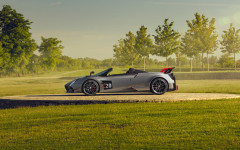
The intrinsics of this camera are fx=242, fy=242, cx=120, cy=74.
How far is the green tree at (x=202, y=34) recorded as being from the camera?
156 ft

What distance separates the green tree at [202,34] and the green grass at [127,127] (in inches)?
1654

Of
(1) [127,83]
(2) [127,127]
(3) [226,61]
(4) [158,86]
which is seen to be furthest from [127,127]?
(3) [226,61]

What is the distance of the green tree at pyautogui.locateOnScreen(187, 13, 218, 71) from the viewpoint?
4766 centimetres

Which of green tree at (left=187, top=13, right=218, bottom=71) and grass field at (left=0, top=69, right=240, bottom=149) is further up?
green tree at (left=187, top=13, right=218, bottom=71)

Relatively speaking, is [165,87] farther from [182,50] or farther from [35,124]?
[182,50]

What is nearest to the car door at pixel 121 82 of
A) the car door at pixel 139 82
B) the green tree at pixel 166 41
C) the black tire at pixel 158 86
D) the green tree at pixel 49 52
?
the car door at pixel 139 82

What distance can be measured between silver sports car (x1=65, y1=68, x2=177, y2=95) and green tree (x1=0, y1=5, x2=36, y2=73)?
4656cm

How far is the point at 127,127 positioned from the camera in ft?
17.9

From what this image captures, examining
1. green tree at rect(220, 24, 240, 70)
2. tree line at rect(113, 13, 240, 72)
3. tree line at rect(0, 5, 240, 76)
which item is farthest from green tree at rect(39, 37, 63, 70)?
green tree at rect(220, 24, 240, 70)

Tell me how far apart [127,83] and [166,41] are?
1540 inches

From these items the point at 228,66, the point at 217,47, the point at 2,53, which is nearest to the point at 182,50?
the point at 217,47

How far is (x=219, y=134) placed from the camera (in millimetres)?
4723

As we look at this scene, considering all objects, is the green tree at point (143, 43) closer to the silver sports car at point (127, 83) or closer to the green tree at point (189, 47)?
the green tree at point (189, 47)

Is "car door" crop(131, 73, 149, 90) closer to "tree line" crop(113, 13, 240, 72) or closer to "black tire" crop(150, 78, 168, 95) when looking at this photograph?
"black tire" crop(150, 78, 168, 95)
